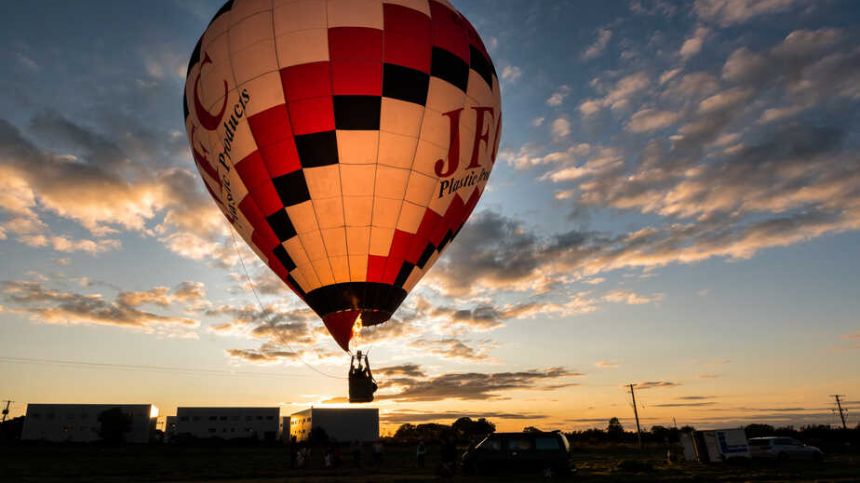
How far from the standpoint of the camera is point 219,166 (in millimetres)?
16766

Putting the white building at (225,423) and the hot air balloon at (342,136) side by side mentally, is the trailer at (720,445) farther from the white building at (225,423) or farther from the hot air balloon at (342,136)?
the white building at (225,423)

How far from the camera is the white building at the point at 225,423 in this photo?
3435 inches

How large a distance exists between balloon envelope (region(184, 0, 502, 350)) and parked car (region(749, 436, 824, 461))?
63.6 feet

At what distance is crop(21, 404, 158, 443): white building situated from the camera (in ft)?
266

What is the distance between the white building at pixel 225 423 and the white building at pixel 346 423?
10.7 meters

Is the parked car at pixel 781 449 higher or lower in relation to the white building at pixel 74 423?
lower

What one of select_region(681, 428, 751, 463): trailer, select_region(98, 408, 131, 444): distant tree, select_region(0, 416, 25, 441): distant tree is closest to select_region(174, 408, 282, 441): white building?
select_region(98, 408, 131, 444): distant tree

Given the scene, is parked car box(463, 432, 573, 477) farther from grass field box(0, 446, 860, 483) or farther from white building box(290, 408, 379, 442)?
white building box(290, 408, 379, 442)

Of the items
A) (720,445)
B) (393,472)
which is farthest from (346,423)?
(720,445)

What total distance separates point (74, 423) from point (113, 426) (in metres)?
11.6

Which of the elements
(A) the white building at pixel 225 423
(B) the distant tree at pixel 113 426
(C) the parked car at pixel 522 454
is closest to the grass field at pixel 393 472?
(C) the parked car at pixel 522 454

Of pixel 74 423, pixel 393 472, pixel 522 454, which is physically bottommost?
pixel 393 472

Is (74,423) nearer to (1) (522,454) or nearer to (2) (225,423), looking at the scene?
(2) (225,423)

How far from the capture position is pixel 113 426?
75562 mm
